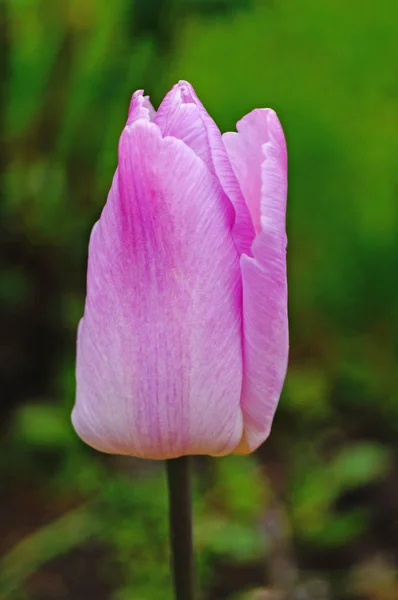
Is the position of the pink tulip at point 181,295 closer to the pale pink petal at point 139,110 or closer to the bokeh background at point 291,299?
the pale pink petal at point 139,110

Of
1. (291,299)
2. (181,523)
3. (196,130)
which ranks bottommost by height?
(181,523)

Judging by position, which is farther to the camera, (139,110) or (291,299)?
(291,299)

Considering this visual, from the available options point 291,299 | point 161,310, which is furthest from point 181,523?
→ point 291,299

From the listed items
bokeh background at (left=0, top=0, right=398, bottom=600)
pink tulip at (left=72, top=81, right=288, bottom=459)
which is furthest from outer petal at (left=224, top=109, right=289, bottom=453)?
bokeh background at (left=0, top=0, right=398, bottom=600)

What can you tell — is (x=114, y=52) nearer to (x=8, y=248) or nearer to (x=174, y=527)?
(x=8, y=248)

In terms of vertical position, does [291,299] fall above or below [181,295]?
above

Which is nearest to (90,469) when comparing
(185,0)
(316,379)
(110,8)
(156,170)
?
(316,379)

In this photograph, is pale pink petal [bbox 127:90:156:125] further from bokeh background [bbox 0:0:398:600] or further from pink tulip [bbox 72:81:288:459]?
bokeh background [bbox 0:0:398:600]

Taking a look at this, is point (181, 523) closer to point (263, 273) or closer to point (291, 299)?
point (263, 273)
